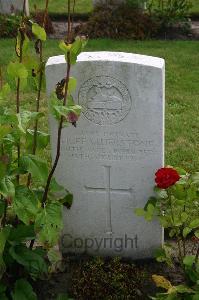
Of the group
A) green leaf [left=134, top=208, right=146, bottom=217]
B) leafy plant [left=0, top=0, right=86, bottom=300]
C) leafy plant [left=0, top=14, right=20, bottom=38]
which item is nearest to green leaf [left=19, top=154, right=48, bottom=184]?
leafy plant [left=0, top=0, right=86, bottom=300]

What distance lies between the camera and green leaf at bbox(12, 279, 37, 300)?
10.7 feet

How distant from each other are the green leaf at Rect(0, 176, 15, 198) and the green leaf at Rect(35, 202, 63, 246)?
0.29m

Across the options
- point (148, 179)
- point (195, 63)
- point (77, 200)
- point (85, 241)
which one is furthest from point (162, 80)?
point (195, 63)

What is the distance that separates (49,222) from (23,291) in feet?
1.44

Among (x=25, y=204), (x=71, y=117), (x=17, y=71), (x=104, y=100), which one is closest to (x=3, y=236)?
(x=25, y=204)

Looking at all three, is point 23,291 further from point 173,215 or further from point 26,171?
point 173,215

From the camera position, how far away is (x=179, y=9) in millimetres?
9070

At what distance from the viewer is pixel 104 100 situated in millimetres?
3471

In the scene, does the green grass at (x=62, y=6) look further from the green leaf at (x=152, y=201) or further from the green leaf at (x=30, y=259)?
the green leaf at (x=30, y=259)

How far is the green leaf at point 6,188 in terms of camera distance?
2.90 metres

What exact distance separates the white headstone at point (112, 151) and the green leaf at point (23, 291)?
65cm

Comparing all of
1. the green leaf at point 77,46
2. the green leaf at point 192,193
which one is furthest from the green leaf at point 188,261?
the green leaf at point 77,46

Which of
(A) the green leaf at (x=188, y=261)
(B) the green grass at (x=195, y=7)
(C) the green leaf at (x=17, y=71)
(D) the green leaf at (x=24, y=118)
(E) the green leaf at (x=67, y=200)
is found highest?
(B) the green grass at (x=195, y=7)

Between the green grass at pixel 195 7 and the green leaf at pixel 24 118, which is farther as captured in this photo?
the green grass at pixel 195 7
